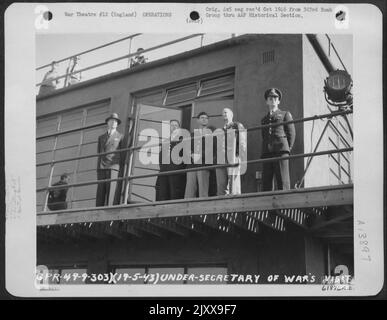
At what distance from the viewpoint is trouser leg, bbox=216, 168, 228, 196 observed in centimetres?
322

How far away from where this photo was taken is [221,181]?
3.24 meters

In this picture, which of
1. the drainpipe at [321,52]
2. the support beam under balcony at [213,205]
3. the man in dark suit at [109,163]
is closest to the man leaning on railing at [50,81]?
the man in dark suit at [109,163]

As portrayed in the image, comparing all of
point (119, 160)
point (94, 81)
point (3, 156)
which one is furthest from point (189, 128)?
Result: point (3, 156)

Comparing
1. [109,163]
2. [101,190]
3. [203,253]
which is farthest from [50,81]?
[203,253]

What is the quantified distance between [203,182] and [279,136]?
1.34 feet

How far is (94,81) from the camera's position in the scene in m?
3.58

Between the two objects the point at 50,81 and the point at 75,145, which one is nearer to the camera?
the point at 50,81

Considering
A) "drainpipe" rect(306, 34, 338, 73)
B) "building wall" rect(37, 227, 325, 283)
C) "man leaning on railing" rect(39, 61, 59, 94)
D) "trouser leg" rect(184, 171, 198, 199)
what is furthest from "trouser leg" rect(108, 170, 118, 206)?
"drainpipe" rect(306, 34, 338, 73)

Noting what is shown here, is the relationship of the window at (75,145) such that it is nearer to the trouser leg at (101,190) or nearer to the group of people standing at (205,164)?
the trouser leg at (101,190)

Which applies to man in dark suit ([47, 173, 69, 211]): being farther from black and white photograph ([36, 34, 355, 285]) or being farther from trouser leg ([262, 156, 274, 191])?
trouser leg ([262, 156, 274, 191])

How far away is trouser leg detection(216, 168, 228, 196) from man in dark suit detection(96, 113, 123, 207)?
0.50 m

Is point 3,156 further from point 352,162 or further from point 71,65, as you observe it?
point 352,162

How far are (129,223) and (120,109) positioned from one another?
60 centimetres

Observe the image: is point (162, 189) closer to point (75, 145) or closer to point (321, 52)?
point (75, 145)
